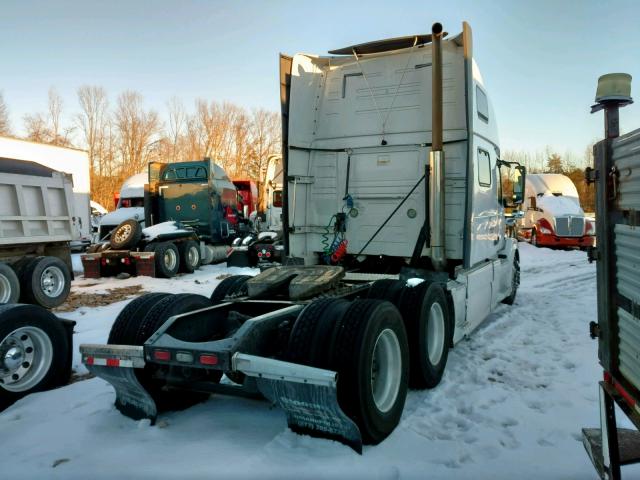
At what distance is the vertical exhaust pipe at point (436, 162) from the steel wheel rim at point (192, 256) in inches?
397

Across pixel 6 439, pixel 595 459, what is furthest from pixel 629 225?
pixel 6 439

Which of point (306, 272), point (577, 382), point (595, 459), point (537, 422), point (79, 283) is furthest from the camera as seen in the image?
point (79, 283)

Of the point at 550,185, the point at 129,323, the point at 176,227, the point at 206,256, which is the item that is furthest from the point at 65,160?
the point at 550,185

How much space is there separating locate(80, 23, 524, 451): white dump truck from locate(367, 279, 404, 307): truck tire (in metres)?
0.02

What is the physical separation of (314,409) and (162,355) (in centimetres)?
116

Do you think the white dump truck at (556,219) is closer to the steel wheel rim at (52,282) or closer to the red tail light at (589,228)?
the red tail light at (589,228)

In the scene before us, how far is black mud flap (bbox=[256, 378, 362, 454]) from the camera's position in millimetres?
3131

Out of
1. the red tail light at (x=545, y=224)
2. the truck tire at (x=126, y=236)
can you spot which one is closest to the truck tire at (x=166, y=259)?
the truck tire at (x=126, y=236)

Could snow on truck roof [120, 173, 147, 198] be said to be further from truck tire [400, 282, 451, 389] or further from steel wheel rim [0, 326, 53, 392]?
truck tire [400, 282, 451, 389]

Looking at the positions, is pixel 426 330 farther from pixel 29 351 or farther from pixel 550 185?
pixel 550 185

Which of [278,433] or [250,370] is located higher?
[250,370]

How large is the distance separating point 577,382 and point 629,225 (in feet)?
10.0

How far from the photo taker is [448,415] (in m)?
4.12

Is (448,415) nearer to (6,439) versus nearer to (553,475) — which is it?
(553,475)
